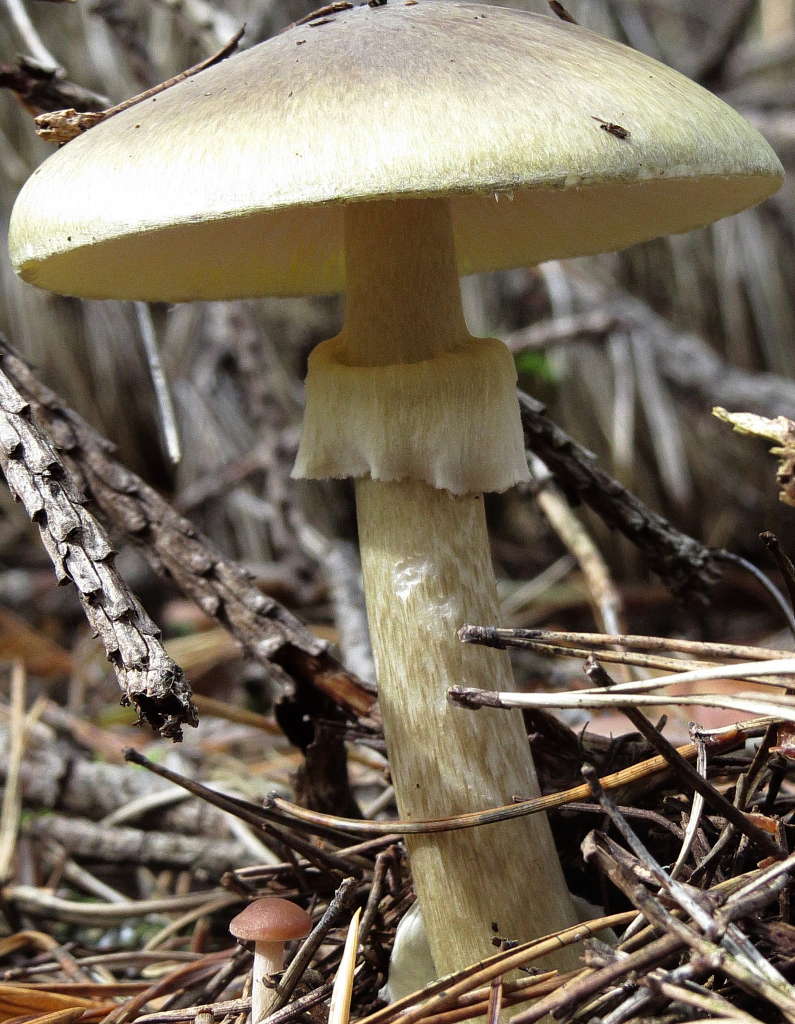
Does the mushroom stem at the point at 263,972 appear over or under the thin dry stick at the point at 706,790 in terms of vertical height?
under

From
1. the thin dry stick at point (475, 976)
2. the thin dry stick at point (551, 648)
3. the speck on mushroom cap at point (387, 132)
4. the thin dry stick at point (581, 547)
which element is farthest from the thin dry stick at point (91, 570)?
the thin dry stick at point (581, 547)

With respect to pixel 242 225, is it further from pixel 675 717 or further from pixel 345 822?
pixel 675 717

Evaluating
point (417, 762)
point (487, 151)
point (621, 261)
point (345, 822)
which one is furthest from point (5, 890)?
point (621, 261)

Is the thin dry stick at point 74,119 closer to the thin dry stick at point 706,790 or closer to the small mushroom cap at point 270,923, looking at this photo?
the thin dry stick at point 706,790

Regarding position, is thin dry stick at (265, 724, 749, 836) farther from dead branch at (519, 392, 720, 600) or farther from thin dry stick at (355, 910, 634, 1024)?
dead branch at (519, 392, 720, 600)

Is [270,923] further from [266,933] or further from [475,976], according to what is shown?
[475,976]
